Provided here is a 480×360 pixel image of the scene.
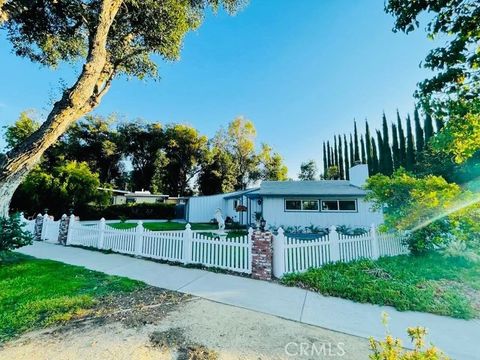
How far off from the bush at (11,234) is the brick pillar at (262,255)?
274 inches

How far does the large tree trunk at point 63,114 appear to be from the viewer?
20.1 ft

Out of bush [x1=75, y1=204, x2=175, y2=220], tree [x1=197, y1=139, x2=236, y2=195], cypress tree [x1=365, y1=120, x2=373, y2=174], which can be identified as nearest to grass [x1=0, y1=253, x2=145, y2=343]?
bush [x1=75, y1=204, x2=175, y2=220]

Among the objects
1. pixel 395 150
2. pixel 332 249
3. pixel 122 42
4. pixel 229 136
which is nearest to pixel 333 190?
pixel 332 249

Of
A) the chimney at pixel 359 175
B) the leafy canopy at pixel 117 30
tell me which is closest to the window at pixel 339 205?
the chimney at pixel 359 175

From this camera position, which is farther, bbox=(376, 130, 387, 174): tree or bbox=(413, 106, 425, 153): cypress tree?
bbox=(376, 130, 387, 174): tree

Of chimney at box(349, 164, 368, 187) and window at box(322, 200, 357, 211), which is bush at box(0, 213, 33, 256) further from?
chimney at box(349, 164, 368, 187)

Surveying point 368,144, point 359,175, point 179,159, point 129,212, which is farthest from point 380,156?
point 129,212

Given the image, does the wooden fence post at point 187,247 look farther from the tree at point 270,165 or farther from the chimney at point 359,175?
the tree at point 270,165

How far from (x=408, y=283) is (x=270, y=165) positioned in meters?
32.0

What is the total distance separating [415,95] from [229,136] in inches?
1217

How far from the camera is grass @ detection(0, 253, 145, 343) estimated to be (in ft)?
12.8

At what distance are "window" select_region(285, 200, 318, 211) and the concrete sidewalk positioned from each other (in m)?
10.8

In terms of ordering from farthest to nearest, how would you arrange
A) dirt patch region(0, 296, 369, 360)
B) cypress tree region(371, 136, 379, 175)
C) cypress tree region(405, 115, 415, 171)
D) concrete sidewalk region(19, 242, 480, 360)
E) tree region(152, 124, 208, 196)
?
1. tree region(152, 124, 208, 196)
2. cypress tree region(371, 136, 379, 175)
3. cypress tree region(405, 115, 415, 171)
4. concrete sidewalk region(19, 242, 480, 360)
5. dirt patch region(0, 296, 369, 360)

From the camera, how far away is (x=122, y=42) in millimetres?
10312
